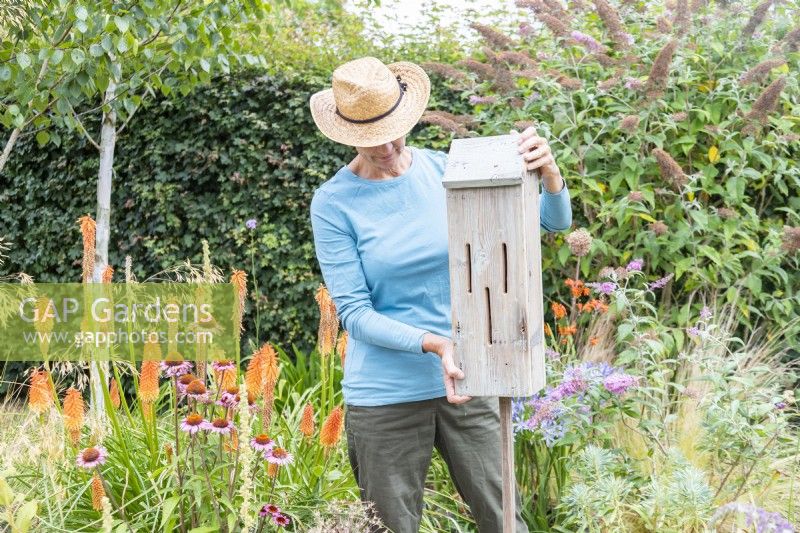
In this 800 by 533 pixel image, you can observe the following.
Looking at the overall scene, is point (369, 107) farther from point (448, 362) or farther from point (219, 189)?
point (219, 189)

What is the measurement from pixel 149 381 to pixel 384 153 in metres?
1.08

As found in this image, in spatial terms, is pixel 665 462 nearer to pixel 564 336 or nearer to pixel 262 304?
pixel 564 336

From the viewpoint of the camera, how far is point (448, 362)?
2088 mm

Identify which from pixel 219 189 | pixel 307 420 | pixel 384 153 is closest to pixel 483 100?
pixel 219 189

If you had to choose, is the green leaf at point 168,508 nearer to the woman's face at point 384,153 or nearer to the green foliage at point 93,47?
the woman's face at point 384,153

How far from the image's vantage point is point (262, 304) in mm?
5715

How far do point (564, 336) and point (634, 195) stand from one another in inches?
30.6

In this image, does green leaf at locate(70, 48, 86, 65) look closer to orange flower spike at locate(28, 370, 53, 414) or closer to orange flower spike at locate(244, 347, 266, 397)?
orange flower spike at locate(28, 370, 53, 414)

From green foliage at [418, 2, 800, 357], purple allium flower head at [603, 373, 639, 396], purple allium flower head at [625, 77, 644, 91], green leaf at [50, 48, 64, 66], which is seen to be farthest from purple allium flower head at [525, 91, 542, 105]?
green leaf at [50, 48, 64, 66]

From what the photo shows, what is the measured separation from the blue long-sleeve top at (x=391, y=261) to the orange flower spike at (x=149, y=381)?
2.32ft

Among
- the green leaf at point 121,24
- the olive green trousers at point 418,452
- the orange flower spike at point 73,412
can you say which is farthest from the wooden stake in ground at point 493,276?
the green leaf at point 121,24

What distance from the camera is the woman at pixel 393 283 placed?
7.56 ft

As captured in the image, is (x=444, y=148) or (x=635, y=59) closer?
(x=635, y=59)

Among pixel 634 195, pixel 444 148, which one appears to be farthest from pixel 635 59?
pixel 444 148
